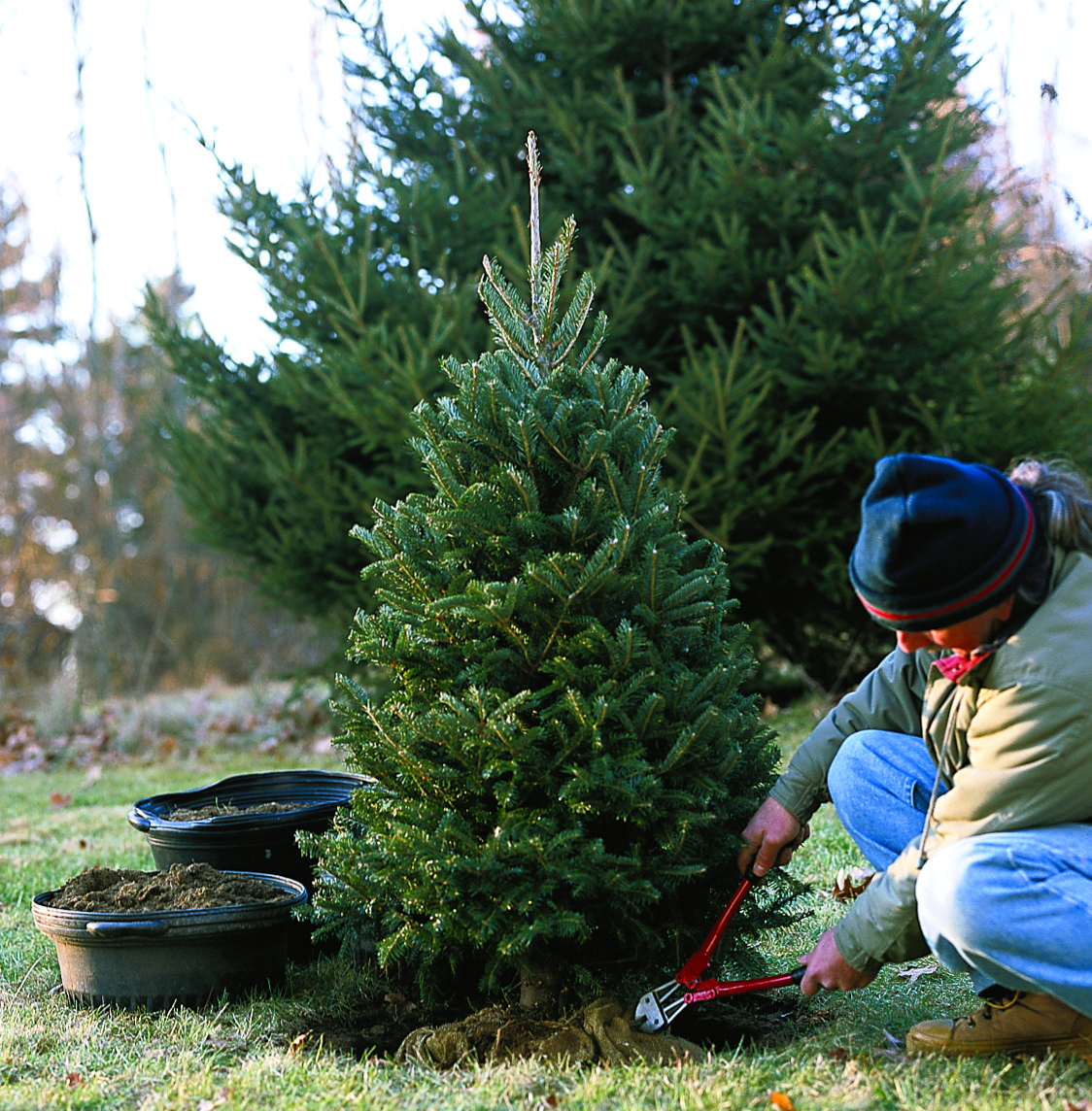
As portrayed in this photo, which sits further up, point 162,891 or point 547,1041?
point 162,891

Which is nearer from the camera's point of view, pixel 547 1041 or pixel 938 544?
pixel 938 544

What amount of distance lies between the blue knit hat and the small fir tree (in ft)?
2.01

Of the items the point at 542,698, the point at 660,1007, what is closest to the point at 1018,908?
the point at 660,1007

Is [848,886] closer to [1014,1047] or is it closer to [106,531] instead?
[1014,1047]

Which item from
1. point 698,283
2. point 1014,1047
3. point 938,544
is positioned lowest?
point 1014,1047

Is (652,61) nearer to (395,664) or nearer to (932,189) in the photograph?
(932,189)

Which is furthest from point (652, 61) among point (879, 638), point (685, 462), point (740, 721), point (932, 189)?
point (740, 721)

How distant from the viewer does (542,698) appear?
2.52 m

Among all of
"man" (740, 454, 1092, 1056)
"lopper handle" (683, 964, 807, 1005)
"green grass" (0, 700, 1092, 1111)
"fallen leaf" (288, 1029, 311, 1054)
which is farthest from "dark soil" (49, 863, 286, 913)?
"man" (740, 454, 1092, 1056)

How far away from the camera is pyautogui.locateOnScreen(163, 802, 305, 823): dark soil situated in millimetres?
3668

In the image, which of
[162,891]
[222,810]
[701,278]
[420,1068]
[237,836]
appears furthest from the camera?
[701,278]

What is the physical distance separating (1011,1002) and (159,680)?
16.6 metres

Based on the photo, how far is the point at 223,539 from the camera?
820 centimetres

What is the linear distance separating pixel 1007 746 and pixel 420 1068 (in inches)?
59.1
